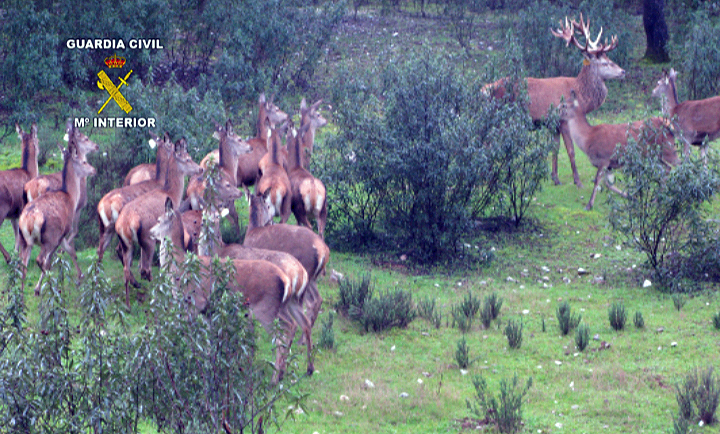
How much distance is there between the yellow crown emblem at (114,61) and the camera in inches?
840

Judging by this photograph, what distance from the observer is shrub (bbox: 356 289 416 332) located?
9992 millimetres

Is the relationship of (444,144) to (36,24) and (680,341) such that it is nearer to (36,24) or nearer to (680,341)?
(680,341)

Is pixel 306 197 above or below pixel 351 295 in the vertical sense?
above

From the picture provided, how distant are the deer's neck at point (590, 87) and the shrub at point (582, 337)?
960 cm

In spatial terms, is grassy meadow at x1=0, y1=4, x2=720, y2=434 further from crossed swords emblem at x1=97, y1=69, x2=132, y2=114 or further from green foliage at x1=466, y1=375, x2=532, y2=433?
crossed swords emblem at x1=97, y1=69, x2=132, y2=114

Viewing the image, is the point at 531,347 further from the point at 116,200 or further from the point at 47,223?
the point at 47,223

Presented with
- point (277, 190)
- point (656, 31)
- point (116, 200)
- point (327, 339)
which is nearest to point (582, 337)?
point (327, 339)

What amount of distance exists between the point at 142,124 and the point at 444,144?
5.68m

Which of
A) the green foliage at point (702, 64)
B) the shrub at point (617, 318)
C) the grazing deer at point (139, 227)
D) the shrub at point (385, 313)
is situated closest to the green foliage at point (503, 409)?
the shrub at point (385, 313)

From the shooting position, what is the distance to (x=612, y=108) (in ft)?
72.5

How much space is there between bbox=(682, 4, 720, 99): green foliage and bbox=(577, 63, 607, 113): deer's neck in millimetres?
4266

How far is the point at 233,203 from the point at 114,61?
1122cm

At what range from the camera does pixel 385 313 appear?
10062 millimetres

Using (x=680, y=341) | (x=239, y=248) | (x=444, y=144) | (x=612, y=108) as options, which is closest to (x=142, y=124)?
(x=444, y=144)
